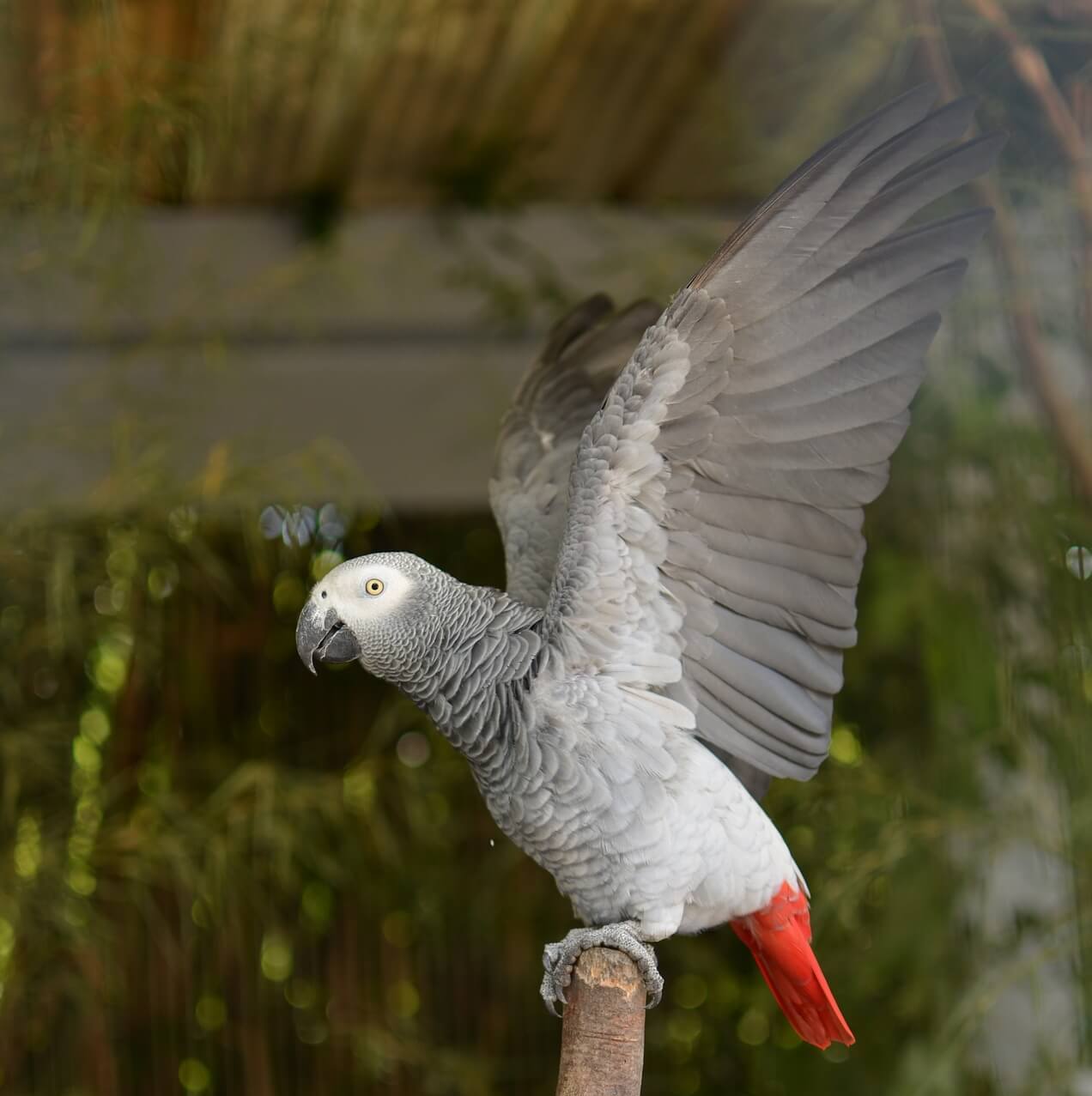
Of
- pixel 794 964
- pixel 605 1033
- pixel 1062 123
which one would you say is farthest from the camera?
pixel 1062 123

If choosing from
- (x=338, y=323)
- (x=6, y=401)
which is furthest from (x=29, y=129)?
(x=338, y=323)

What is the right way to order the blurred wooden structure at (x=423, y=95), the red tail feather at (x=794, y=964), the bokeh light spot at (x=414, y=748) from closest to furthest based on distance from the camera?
the red tail feather at (x=794, y=964)
the blurred wooden structure at (x=423, y=95)
the bokeh light spot at (x=414, y=748)

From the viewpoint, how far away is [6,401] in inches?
88.0

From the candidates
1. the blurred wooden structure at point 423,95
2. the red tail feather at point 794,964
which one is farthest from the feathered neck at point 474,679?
the blurred wooden structure at point 423,95

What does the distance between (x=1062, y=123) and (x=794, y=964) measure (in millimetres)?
943

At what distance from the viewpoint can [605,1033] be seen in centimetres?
102

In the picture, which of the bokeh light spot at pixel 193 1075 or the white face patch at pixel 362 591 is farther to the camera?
the bokeh light spot at pixel 193 1075

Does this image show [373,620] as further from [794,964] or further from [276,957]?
[276,957]

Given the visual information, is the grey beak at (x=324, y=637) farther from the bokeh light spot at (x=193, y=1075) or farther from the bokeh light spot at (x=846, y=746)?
the bokeh light spot at (x=193, y=1075)

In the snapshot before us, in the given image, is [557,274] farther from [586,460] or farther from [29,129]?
[586,460]

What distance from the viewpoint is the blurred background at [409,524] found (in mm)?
1619

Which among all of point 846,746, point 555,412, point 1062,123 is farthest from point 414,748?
point 1062,123

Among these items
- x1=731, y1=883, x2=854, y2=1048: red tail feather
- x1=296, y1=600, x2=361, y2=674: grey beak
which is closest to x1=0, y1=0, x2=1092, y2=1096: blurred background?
x1=731, y1=883, x2=854, y2=1048: red tail feather

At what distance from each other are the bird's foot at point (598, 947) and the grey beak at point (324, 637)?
31 cm
